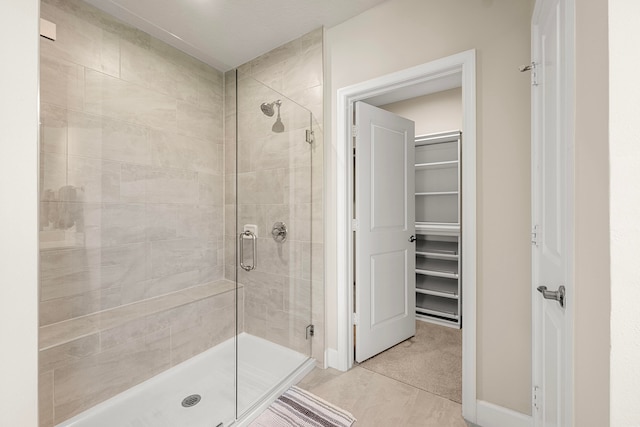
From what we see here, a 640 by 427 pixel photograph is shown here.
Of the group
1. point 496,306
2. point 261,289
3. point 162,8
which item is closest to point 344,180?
point 261,289

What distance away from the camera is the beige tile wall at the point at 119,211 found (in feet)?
5.13

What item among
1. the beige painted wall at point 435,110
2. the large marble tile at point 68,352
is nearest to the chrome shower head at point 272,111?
the large marble tile at point 68,352

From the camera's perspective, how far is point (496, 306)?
153cm

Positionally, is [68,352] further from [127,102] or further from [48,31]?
[48,31]

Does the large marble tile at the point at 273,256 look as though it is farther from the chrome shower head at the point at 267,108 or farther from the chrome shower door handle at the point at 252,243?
the chrome shower head at the point at 267,108

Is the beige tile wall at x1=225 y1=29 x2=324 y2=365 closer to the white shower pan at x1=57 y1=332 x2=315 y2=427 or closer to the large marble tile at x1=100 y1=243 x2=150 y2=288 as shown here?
Answer: the white shower pan at x1=57 y1=332 x2=315 y2=427

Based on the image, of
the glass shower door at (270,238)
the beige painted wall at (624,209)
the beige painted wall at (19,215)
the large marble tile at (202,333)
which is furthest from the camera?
the large marble tile at (202,333)

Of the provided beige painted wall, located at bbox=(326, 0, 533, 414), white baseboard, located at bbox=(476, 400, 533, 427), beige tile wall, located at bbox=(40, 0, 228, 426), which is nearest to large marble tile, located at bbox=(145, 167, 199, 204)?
beige tile wall, located at bbox=(40, 0, 228, 426)

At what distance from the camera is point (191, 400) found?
1.72 meters

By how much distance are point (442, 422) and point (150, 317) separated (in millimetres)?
1944

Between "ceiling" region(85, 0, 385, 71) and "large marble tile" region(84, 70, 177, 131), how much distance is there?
43 cm

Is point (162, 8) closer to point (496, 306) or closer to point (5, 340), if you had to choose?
point (5, 340)

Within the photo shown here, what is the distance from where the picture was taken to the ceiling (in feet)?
6.12

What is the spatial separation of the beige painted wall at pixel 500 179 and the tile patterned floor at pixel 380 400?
11.1 inches
